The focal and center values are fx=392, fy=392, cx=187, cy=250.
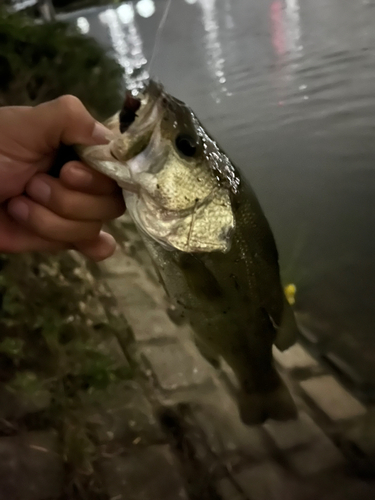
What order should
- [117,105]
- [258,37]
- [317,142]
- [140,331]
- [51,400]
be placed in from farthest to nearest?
[258,37], [317,142], [117,105], [140,331], [51,400]

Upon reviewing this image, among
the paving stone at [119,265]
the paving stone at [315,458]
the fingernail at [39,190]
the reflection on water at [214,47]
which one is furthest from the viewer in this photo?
the reflection on water at [214,47]

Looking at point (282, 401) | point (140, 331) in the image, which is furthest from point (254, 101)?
point (282, 401)

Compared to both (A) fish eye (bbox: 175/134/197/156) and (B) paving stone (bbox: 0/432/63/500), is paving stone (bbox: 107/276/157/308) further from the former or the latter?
(A) fish eye (bbox: 175/134/197/156)

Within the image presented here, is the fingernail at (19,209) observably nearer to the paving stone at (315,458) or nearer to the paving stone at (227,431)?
the paving stone at (227,431)

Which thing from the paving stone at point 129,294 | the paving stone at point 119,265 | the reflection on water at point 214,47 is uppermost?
the reflection on water at point 214,47

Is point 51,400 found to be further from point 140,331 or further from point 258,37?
point 258,37

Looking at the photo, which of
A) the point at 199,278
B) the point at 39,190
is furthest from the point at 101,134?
the point at 199,278

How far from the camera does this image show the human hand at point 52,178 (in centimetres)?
65

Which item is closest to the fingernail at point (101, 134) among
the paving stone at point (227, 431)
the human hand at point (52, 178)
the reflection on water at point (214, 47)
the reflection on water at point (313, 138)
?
the human hand at point (52, 178)

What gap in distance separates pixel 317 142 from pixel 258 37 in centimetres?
158

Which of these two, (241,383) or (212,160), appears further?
(241,383)

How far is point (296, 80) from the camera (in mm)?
2467

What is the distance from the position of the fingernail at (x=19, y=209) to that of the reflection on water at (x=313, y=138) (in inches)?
54.7

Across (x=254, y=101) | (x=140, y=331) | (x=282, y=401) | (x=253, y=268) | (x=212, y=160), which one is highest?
(x=212, y=160)
